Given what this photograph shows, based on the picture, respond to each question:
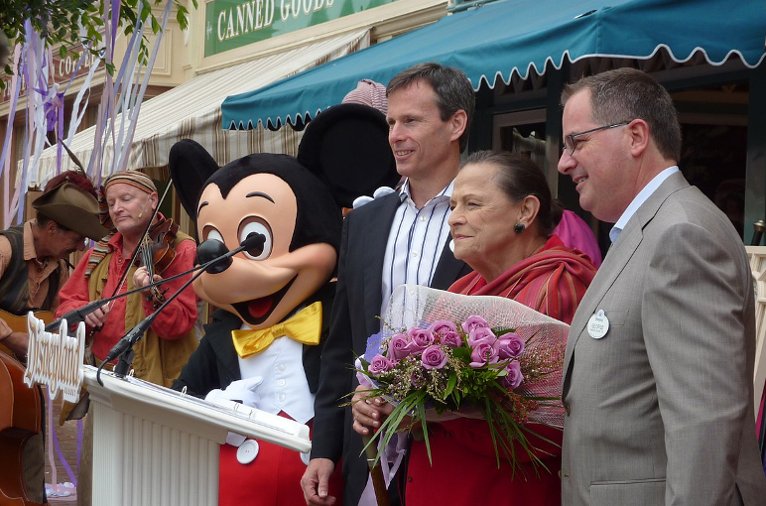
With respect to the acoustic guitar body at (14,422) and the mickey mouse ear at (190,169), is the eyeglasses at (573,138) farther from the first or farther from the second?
the acoustic guitar body at (14,422)

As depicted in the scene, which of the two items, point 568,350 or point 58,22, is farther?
point 58,22

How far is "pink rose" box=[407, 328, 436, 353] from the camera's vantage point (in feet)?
8.78

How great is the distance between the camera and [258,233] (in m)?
4.02

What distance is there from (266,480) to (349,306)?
2.25ft

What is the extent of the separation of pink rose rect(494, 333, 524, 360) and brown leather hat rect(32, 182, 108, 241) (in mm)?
3990

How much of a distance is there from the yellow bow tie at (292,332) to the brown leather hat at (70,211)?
8.05 feet

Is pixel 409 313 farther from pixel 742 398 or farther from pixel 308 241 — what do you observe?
pixel 308 241

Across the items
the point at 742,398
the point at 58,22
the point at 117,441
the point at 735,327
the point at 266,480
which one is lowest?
the point at 266,480

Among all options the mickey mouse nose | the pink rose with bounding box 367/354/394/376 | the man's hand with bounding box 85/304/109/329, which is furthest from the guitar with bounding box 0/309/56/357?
the pink rose with bounding box 367/354/394/376

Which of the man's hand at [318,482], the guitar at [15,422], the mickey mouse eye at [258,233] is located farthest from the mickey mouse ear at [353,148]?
the guitar at [15,422]

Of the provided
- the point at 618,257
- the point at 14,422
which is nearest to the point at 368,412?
the point at 618,257

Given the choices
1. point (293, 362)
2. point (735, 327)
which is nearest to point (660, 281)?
point (735, 327)

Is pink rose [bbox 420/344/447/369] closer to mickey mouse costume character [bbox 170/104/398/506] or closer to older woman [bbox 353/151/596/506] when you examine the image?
older woman [bbox 353/151/596/506]

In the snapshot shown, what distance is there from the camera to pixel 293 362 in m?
3.91
